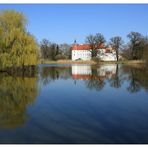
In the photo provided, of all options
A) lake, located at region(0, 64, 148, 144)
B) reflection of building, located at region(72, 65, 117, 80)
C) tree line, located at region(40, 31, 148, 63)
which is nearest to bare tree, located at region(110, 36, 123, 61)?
tree line, located at region(40, 31, 148, 63)

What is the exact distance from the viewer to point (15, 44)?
26.6 metres

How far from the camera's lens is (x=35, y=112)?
32.7 feet

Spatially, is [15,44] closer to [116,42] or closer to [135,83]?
[135,83]

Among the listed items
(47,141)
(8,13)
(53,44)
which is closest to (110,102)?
(47,141)

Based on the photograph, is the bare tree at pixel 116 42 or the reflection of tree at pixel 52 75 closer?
the reflection of tree at pixel 52 75

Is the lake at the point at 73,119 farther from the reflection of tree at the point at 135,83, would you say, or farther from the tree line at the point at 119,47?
the tree line at the point at 119,47

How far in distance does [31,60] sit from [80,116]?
18.5 metres

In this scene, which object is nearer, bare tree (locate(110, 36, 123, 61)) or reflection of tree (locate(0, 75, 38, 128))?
reflection of tree (locate(0, 75, 38, 128))

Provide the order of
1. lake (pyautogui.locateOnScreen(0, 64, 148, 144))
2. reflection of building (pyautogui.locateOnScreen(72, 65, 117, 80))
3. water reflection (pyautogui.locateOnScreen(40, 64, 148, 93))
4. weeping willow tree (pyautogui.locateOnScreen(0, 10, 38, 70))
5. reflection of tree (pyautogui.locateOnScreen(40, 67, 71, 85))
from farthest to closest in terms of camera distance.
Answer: weeping willow tree (pyautogui.locateOnScreen(0, 10, 38, 70)) < reflection of building (pyautogui.locateOnScreen(72, 65, 117, 80)) < reflection of tree (pyautogui.locateOnScreen(40, 67, 71, 85)) < water reflection (pyautogui.locateOnScreen(40, 64, 148, 93)) < lake (pyautogui.locateOnScreen(0, 64, 148, 144))

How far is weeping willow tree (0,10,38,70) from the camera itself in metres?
26.2

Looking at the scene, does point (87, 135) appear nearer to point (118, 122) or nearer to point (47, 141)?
point (47, 141)

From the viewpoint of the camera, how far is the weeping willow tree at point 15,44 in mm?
26234

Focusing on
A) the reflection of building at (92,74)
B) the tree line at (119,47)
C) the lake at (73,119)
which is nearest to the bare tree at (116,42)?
the tree line at (119,47)

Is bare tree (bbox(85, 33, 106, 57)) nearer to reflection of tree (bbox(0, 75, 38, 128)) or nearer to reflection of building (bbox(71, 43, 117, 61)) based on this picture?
reflection of building (bbox(71, 43, 117, 61))
